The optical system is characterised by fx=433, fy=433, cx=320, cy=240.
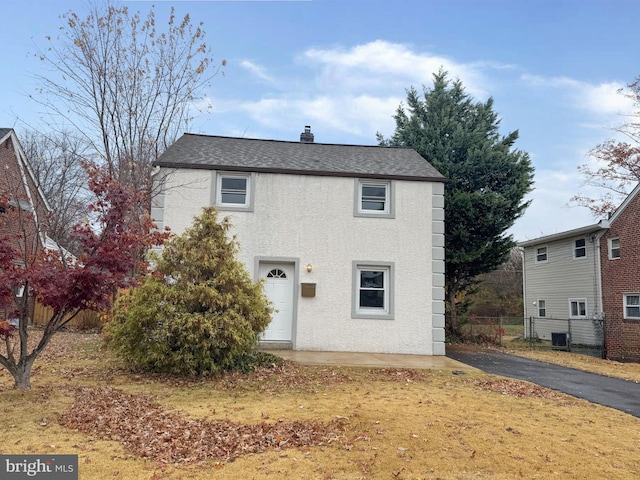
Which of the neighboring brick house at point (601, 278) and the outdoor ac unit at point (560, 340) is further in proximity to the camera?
the outdoor ac unit at point (560, 340)

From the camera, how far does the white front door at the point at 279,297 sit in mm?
11414

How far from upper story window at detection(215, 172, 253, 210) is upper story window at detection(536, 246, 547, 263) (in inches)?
655

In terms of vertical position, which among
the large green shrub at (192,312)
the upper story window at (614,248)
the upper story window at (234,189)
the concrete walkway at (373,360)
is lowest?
the concrete walkway at (373,360)

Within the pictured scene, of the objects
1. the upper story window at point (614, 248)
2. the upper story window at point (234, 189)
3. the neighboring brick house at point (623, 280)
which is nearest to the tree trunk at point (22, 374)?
the upper story window at point (234, 189)

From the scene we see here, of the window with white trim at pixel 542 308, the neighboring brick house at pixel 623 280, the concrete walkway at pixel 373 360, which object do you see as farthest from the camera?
the window with white trim at pixel 542 308

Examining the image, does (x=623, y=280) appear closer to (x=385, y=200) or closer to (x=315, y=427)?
(x=385, y=200)

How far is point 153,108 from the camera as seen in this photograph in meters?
12.8

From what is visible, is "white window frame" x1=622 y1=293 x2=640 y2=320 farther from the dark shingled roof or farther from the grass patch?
the grass patch

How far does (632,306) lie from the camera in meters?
16.0

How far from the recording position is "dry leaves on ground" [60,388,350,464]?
4.19 metres

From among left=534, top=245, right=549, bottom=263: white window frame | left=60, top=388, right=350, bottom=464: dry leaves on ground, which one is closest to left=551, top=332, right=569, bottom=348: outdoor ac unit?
left=534, top=245, right=549, bottom=263: white window frame

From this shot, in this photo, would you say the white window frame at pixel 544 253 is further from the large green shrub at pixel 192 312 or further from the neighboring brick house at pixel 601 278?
the large green shrub at pixel 192 312

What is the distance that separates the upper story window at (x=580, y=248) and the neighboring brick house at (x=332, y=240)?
10475 millimetres

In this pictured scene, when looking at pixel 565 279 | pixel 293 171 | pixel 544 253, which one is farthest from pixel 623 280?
pixel 293 171
